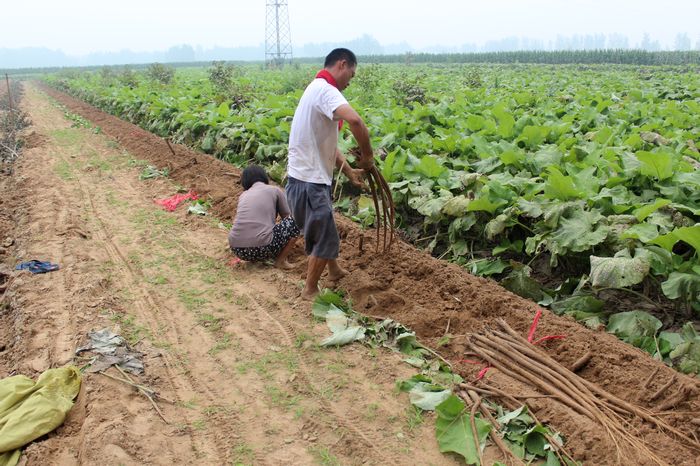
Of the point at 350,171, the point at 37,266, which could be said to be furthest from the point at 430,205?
the point at 37,266

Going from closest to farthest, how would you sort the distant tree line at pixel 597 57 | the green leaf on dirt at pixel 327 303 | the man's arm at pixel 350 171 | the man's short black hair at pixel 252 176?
the green leaf on dirt at pixel 327 303
the man's arm at pixel 350 171
the man's short black hair at pixel 252 176
the distant tree line at pixel 597 57

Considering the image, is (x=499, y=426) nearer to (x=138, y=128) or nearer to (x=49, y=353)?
(x=49, y=353)

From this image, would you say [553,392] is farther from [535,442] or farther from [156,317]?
[156,317]

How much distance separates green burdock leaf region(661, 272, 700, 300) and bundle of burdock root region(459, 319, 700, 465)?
3.03 ft

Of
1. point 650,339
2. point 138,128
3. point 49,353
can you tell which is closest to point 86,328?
point 49,353

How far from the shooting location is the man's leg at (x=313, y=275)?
4773mm

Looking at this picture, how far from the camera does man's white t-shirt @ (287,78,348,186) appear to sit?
4316 millimetres

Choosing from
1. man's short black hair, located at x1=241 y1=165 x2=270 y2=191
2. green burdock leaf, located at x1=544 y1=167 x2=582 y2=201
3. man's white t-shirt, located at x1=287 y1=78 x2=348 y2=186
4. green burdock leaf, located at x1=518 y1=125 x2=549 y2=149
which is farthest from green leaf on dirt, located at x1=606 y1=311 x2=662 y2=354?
green burdock leaf, located at x1=518 y1=125 x2=549 y2=149

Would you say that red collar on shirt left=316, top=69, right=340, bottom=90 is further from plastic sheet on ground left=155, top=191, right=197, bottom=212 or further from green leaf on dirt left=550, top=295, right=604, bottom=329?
plastic sheet on ground left=155, top=191, right=197, bottom=212

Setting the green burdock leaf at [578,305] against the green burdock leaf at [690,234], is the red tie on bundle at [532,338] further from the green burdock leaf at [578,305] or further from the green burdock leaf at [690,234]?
the green burdock leaf at [690,234]

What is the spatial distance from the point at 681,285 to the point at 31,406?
161 inches

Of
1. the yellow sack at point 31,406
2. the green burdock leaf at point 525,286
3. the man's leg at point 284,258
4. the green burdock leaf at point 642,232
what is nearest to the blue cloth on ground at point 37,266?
the man's leg at point 284,258

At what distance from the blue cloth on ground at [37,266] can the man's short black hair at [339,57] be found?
11.3 ft

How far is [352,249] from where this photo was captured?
6066 millimetres
